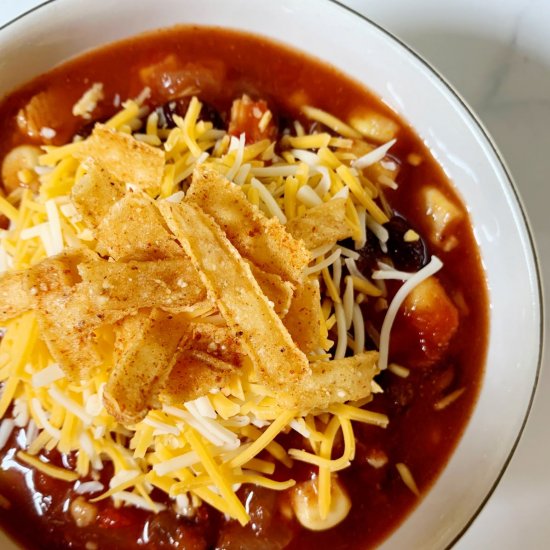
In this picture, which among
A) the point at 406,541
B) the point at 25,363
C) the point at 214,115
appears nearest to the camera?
the point at 25,363

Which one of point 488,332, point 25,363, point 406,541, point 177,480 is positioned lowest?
point 406,541

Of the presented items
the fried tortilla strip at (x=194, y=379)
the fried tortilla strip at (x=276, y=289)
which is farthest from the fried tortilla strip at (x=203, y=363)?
the fried tortilla strip at (x=276, y=289)

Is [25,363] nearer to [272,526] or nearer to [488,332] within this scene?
[272,526]

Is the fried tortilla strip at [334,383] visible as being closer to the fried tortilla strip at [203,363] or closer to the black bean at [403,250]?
the fried tortilla strip at [203,363]

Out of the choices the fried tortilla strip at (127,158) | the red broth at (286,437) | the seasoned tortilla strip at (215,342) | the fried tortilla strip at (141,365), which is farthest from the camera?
the red broth at (286,437)

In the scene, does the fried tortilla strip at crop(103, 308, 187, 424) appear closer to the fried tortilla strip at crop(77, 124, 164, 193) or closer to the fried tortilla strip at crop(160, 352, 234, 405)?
the fried tortilla strip at crop(160, 352, 234, 405)

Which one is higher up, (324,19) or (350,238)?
(324,19)

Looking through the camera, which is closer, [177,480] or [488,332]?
[177,480]

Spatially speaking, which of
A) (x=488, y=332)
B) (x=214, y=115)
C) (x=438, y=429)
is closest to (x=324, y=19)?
(x=214, y=115)
